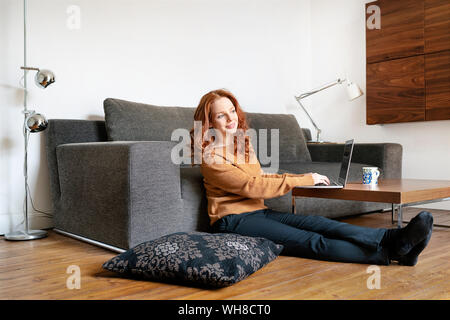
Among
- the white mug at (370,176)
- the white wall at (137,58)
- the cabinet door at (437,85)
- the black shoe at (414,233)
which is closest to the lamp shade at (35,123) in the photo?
the white wall at (137,58)

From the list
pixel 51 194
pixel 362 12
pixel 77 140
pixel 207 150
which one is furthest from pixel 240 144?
pixel 362 12

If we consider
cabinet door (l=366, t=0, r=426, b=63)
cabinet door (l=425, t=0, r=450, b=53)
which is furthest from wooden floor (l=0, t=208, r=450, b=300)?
cabinet door (l=366, t=0, r=426, b=63)

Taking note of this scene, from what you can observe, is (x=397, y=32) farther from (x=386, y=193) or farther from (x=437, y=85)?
(x=386, y=193)

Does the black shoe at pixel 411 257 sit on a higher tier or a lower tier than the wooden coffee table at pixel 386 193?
lower

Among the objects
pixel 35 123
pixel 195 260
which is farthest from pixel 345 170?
pixel 35 123

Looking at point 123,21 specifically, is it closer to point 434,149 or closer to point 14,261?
point 14,261

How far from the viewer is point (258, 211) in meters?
2.06

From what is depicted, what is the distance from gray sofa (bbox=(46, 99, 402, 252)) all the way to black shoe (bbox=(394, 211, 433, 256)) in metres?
0.93

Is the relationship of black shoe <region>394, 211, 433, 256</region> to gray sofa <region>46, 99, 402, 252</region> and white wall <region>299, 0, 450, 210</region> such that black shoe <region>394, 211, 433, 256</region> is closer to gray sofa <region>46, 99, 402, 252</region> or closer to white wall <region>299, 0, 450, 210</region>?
gray sofa <region>46, 99, 402, 252</region>

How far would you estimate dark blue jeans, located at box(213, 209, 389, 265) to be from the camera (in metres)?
1.77

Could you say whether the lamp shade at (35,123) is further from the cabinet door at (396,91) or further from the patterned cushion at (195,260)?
the cabinet door at (396,91)

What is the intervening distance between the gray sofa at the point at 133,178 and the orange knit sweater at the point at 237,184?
179 millimetres

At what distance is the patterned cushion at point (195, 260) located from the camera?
151 centimetres
